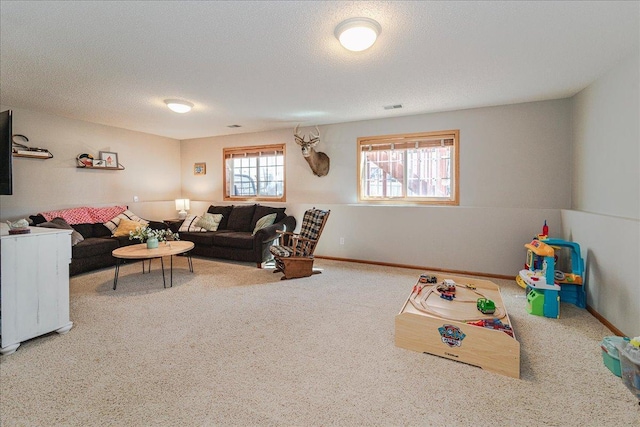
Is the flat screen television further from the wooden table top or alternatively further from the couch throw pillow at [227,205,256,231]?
the couch throw pillow at [227,205,256,231]

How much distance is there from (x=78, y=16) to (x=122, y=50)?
0.48 m

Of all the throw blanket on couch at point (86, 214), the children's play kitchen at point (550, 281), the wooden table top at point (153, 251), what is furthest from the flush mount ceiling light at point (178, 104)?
the children's play kitchen at point (550, 281)

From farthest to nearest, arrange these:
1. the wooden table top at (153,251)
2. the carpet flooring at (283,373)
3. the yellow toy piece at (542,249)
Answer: the wooden table top at (153,251) → the yellow toy piece at (542,249) → the carpet flooring at (283,373)

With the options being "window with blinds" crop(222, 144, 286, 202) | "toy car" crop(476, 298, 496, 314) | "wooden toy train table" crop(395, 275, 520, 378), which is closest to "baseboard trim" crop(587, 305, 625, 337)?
"wooden toy train table" crop(395, 275, 520, 378)

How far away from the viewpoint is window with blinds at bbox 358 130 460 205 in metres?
4.50

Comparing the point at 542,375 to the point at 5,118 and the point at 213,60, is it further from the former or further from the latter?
the point at 5,118

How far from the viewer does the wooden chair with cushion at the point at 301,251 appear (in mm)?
3994

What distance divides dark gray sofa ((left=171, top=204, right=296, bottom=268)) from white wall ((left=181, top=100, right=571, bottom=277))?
2.43 feet

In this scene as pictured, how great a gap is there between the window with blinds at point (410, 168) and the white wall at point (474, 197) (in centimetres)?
12

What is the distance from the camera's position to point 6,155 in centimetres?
240

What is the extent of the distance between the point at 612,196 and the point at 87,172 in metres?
7.20

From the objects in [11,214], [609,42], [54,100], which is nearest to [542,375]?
[609,42]

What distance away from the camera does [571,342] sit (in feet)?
7.61

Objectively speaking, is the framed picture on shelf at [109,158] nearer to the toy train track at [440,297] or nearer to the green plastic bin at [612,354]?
the toy train track at [440,297]
